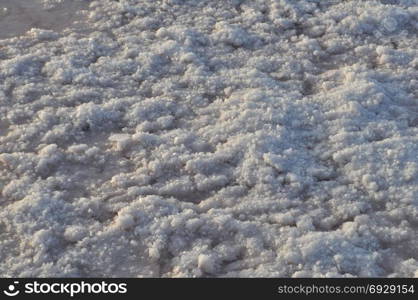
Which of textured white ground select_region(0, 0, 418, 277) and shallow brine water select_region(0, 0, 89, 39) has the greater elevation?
shallow brine water select_region(0, 0, 89, 39)

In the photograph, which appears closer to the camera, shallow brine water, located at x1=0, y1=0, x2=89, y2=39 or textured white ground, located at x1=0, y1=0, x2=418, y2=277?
textured white ground, located at x1=0, y1=0, x2=418, y2=277

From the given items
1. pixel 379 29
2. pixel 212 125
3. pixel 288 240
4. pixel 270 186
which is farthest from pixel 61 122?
pixel 379 29

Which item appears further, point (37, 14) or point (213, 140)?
point (37, 14)

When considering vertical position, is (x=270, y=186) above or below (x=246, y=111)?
below

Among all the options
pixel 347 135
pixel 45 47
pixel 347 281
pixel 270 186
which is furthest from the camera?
pixel 45 47

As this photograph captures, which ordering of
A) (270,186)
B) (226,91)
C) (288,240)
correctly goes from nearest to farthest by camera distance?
(288,240) < (270,186) < (226,91)

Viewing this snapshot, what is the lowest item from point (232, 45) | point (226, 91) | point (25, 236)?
point (25, 236)

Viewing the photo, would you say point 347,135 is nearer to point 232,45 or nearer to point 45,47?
point 232,45
